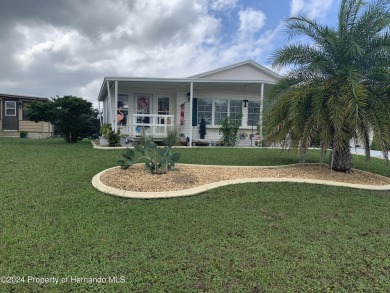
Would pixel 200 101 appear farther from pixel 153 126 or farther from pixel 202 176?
pixel 202 176

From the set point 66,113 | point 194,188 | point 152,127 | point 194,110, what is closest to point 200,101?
point 194,110

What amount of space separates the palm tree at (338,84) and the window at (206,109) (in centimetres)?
823

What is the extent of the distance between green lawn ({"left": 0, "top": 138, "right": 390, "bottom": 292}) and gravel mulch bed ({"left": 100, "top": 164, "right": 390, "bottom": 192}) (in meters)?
0.61

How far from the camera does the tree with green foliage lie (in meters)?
12.9

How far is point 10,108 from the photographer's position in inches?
864

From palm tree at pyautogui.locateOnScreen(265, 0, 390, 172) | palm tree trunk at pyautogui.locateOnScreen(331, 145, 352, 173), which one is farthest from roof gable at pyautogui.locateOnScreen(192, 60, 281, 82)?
palm tree trunk at pyautogui.locateOnScreen(331, 145, 352, 173)

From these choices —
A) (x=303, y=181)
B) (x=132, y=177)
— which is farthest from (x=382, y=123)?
(x=132, y=177)

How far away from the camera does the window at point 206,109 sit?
15367mm

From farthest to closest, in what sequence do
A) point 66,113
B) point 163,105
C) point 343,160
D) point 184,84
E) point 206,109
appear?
point 163,105, point 206,109, point 184,84, point 66,113, point 343,160

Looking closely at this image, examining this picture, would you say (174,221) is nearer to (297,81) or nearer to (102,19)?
(297,81)

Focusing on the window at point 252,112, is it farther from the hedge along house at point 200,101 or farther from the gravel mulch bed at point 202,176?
the gravel mulch bed at point 202,176

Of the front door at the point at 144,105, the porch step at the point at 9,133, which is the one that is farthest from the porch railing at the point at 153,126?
the porch step at the point at 9,133

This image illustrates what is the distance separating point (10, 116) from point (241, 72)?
18.8m

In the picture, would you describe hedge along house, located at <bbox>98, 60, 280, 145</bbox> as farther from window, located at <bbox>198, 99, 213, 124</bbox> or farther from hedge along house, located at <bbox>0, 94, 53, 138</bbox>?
hedge along house, located at <bbox>0, 94, 53, 138</bbox>
